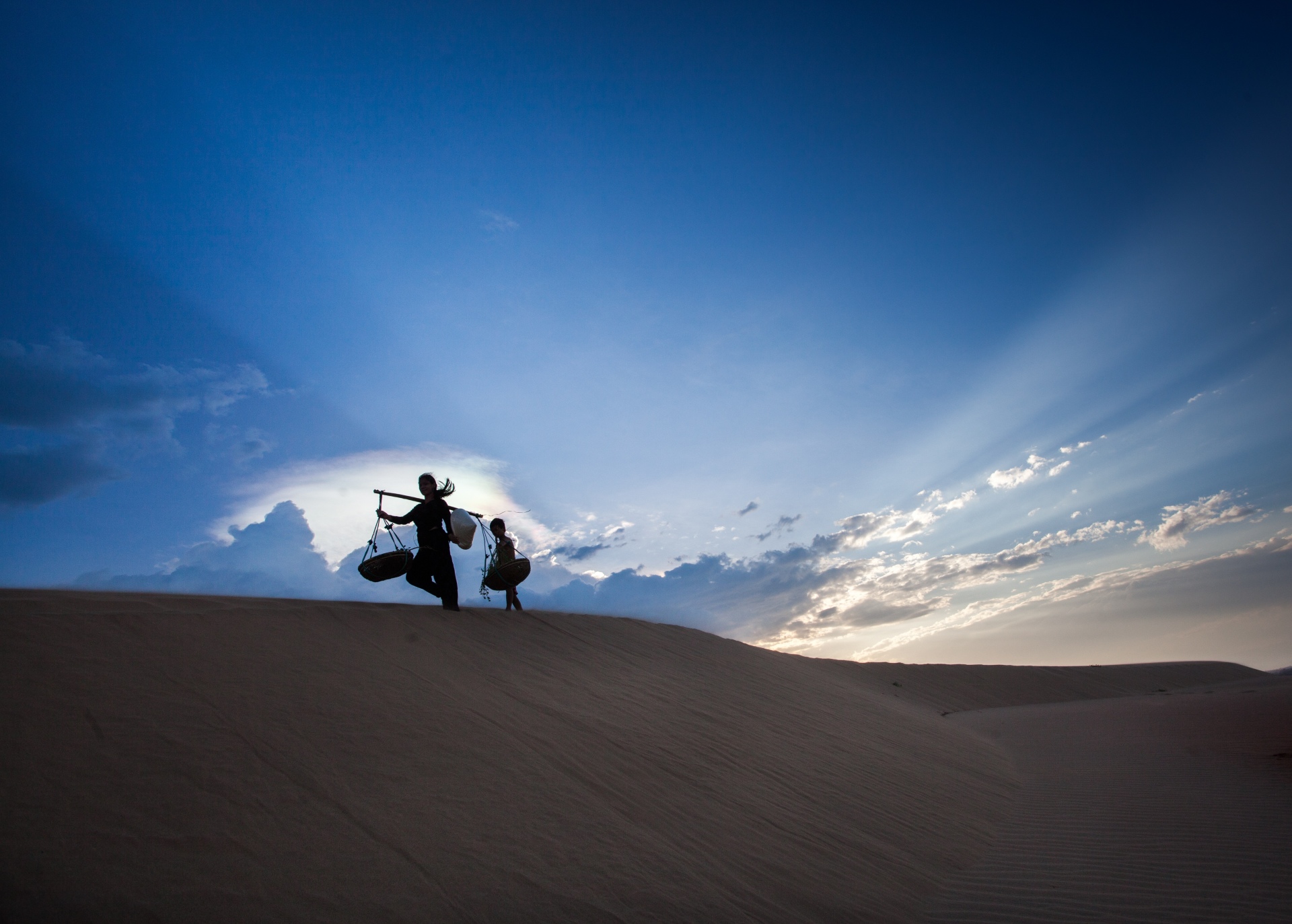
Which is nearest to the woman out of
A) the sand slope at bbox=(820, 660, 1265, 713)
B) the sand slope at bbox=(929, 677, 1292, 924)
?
the sand slope at bbox=(929, 677, 1292, 924)

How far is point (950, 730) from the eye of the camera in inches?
496

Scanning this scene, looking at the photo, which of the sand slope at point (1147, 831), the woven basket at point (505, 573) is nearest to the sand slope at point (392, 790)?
the sand slope at point (1147, 831)

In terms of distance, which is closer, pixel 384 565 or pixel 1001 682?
pixel 384 565

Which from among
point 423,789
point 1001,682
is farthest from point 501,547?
point 1001,682

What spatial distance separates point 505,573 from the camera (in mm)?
10586

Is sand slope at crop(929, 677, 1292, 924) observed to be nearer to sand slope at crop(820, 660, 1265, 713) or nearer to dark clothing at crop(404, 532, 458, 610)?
dark clothing at crop(404, 532, 458, 610)

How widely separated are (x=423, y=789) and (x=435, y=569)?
214 inches

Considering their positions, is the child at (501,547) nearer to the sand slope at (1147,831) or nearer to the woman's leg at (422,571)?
the woman's leg at (422,571)

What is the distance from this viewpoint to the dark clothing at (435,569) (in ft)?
30.5

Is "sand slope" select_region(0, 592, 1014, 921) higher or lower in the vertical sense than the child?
lower

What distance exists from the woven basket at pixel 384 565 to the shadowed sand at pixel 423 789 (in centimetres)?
51

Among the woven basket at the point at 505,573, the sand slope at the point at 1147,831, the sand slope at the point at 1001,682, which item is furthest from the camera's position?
the sand slope at the point at 1001,682

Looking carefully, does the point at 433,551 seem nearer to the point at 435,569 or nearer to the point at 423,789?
the point at 435,569

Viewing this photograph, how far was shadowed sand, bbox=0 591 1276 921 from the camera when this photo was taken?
327 centimetres
